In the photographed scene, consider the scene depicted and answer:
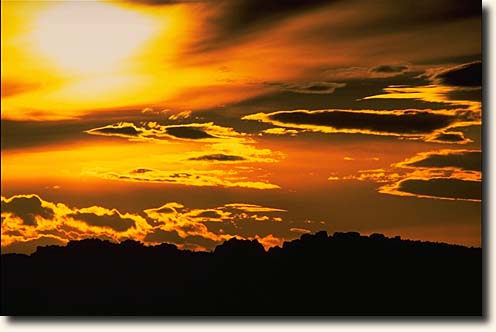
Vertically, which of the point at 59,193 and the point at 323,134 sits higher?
the point at 323,134

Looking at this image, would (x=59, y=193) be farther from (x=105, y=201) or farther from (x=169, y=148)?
(x=169, y=148)

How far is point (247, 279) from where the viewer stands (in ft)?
12.7

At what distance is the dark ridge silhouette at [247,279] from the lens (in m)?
3.78

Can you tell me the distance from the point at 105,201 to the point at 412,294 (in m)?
1.75

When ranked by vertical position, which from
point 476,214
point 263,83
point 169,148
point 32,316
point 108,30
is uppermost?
point 108,30

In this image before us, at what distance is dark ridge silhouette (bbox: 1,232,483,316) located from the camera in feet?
12.4

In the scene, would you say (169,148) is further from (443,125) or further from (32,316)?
(443,125)

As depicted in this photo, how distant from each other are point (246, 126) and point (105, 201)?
2.85 ft

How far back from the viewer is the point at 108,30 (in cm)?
385

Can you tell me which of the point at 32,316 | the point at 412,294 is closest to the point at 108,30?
the point at 32,316

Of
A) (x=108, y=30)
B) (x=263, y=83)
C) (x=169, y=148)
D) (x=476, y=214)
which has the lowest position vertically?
(x=476, y=214)

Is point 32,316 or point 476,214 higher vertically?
point 476,214

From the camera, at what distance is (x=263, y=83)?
3.87 metres

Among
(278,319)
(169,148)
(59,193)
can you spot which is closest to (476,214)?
Result: (278,319)
